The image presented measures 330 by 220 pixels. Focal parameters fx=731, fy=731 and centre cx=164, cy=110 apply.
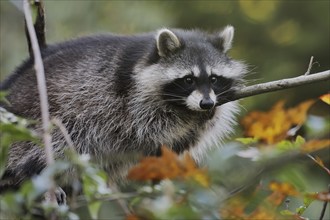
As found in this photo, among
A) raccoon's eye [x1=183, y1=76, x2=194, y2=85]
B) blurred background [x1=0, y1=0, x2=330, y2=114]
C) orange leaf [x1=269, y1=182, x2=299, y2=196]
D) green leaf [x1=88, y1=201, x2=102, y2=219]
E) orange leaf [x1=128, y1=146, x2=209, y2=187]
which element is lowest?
blurred background [x1=0, y1=0, x2=330, y2=114]

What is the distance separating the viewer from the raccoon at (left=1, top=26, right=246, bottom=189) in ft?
17.7

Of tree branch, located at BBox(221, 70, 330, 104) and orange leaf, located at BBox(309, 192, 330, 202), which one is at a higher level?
tree branch, located at BBox(221, 70, 330, 104)

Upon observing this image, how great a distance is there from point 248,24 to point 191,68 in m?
4.78

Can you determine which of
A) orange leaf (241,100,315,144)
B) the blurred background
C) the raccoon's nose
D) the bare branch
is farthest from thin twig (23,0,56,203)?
the blurred background

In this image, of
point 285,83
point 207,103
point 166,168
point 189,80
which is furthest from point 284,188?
point 189,80

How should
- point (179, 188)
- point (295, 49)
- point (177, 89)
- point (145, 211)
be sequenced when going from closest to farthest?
point (145, 211) → point (179, 188) → point (177, 89) → point (295, 49)

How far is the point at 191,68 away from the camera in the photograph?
5.39 meters

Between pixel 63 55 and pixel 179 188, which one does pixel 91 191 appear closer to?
pixel 179 188

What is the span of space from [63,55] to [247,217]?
3593 millimetres

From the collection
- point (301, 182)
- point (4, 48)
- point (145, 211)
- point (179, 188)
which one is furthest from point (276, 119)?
point (4, 48)

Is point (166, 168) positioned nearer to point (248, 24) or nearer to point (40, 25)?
point (40, 25)

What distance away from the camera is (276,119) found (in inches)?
96.7

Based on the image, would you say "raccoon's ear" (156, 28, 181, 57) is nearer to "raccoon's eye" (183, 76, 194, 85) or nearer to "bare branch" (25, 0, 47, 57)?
"raccoon's eye" (183, 76, 194, 85)

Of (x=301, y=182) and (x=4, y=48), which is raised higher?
(x=301, y=182)
